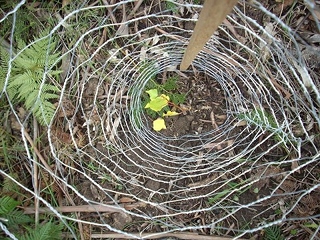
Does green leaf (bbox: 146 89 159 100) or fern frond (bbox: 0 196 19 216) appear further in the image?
green leaf (bbox: 146 89 159 100)

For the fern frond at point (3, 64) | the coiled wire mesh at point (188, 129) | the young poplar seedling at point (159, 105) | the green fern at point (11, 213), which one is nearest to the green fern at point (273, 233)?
the coiled wire mesh at point (188, 129)

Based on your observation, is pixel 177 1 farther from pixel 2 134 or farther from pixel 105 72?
pixel 2 134

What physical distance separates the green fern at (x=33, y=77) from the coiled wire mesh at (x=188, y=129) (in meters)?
0.07

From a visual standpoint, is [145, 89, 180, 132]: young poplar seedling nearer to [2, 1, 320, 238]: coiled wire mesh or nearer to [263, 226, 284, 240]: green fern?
[2, 1, 320, 238]: coiled wire mesh

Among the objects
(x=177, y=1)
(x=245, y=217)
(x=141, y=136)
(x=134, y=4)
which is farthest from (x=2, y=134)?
(x=245, y=217)

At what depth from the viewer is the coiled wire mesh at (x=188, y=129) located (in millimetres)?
1519

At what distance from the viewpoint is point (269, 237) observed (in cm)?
147

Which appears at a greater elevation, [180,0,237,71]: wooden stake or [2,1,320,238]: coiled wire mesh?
[180,0,237,71]: wooden stake

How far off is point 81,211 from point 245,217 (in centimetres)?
65

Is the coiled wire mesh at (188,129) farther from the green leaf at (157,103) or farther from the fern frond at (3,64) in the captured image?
the fern frond at (3,64)

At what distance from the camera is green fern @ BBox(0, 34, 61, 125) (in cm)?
150

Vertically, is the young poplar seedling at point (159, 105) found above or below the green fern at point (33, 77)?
below

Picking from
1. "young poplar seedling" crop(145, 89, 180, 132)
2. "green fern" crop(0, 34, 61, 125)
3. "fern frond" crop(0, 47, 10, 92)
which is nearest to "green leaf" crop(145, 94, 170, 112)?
"young poplar seedling" crop(145, 89, 180, 132)

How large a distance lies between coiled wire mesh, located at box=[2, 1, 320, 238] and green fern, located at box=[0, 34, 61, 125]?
7 cm
